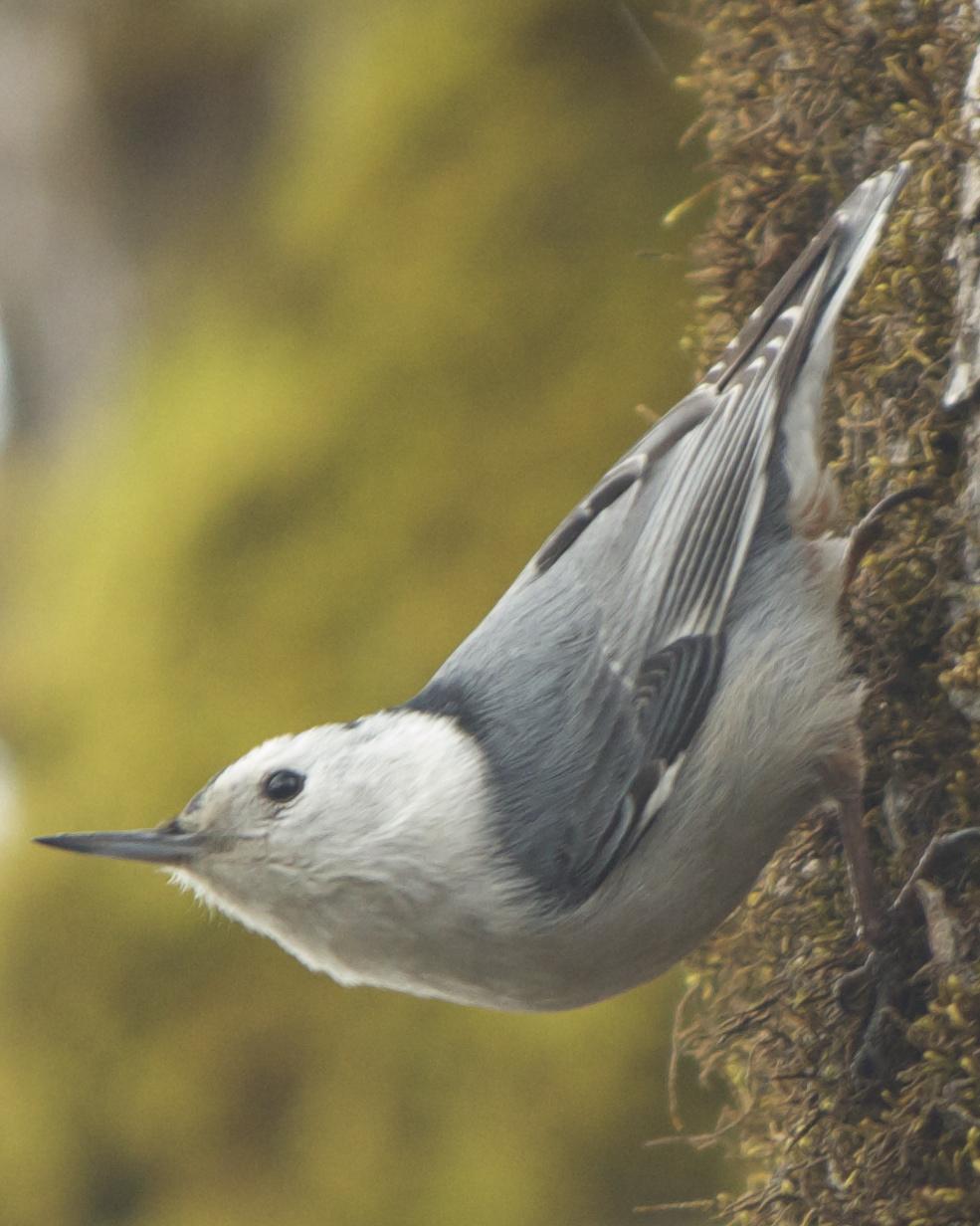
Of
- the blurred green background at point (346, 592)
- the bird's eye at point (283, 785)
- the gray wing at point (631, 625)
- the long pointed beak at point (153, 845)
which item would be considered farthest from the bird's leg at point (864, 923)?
the blurred green background at point (346, 592)

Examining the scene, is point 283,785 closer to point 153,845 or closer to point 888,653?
point 153,845

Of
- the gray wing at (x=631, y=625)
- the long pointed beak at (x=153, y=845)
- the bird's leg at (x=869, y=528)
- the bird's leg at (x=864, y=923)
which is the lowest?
the bird's leg at (x=864, y=923)

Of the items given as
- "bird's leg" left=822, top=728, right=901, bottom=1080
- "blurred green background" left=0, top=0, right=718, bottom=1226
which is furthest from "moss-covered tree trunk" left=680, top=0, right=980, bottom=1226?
"blurred green background" left=0, top=0, right=718, bottom=1226

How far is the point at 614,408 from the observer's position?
256cm

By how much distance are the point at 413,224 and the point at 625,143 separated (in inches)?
16.2

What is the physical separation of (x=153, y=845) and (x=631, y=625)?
1.71 ft

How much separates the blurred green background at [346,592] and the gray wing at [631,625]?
2.91ft

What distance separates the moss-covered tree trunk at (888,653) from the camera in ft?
4.50

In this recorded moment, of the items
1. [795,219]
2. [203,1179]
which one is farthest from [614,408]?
[203,1179]

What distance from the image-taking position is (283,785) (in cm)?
146

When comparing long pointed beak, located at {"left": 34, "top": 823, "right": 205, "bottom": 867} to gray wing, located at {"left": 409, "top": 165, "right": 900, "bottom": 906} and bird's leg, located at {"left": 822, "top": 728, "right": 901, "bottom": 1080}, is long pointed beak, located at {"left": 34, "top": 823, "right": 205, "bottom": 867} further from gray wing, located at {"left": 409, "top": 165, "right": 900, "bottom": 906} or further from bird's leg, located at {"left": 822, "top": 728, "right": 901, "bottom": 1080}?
bird's leg, located at {"left": 822, "top": 728, "right": 901, "bottom": 1080}

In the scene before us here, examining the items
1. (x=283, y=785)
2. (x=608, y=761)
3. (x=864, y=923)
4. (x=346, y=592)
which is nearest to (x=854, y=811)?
(x=864, y=923)

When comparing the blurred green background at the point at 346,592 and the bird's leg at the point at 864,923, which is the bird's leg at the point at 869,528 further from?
the blurred green background at the point at 346,592

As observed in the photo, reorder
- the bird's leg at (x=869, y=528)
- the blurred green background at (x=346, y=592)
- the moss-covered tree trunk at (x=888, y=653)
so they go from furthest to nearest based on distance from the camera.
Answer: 1. the blurred green background at (x=346, y=592)
2. the bird's leg at (x=869, y=528)
3. the moss-covered tree trunk at (x=888, y=653)
